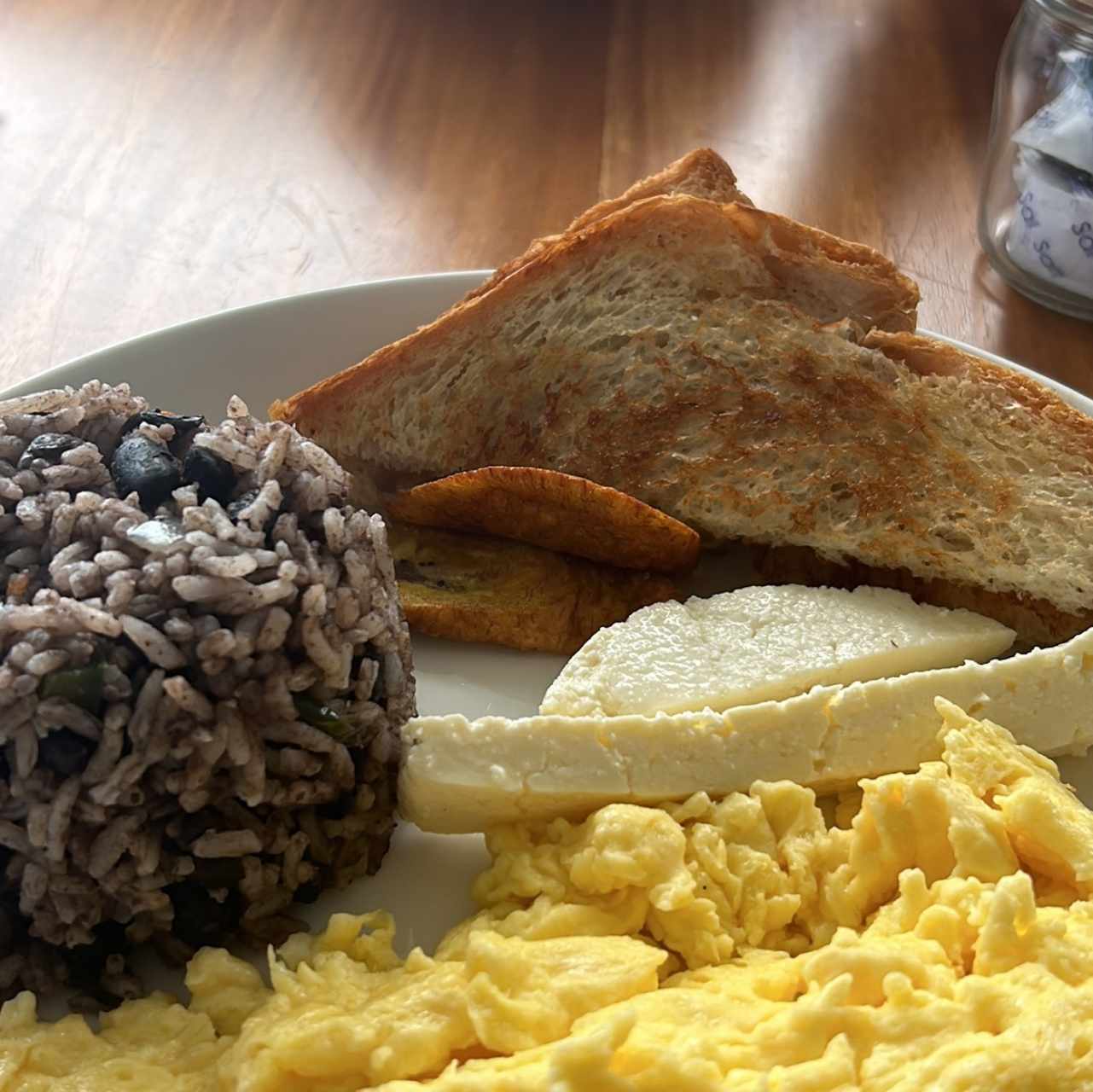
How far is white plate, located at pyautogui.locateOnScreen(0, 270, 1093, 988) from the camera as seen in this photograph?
→ 189cm

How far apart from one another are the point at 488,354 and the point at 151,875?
4.08ft

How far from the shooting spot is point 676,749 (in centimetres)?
177

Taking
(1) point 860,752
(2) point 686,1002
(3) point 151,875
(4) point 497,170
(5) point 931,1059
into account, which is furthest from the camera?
(4) point 497,170

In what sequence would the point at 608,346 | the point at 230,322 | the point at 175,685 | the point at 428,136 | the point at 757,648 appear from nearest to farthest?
the point at 175,685 < the point at 757,648 < the point at 608,346 < the point at 230,322 < the point at 428,136

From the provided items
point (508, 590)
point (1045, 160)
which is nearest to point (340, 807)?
point (508, 590)

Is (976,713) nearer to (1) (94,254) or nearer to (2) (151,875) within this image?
(2) (151,875)

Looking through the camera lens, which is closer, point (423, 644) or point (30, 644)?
point (30, 644)

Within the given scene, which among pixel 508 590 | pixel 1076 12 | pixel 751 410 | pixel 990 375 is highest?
pixel 1076 12

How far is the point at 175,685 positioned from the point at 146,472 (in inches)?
14.2

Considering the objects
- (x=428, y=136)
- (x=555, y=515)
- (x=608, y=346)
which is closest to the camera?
(x=555, y=515)

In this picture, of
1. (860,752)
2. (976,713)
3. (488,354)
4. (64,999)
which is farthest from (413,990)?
(488,354)

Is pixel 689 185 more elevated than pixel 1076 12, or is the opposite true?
pixel 1076 12

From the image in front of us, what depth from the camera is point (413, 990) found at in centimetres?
150

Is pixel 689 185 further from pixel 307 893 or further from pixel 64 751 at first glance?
pixel 64 751
